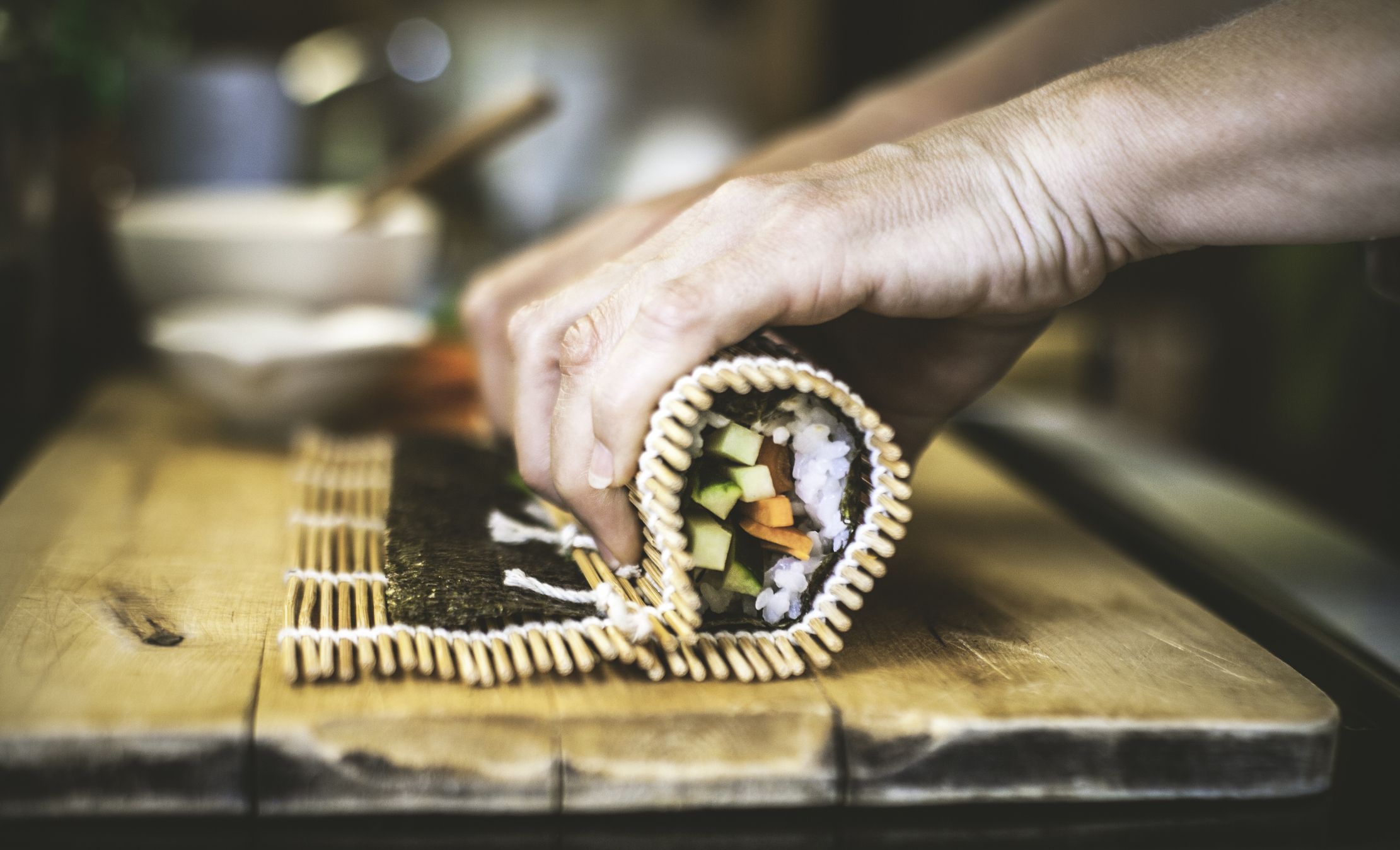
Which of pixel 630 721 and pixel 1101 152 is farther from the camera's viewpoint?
pixel 1101 152

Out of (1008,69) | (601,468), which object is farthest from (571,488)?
(1008,69)

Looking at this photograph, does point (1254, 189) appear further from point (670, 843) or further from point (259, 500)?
point (259, 500)

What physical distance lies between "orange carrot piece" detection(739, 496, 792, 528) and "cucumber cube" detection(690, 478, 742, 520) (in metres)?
0.02

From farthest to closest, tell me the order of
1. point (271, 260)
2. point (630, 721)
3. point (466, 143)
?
point (466, 143)
point (271, 260)
point (630, 721)

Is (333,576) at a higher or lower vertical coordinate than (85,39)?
lower

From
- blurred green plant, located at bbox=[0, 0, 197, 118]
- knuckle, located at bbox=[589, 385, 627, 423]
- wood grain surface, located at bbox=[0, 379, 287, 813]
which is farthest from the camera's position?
blurred green plant, located at bbox=[0, 0, 197, 118]

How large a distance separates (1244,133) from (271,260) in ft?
4.38

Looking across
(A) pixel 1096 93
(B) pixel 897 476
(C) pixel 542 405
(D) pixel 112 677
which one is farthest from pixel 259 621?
(A) pixel 1096 93

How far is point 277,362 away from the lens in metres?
1.33

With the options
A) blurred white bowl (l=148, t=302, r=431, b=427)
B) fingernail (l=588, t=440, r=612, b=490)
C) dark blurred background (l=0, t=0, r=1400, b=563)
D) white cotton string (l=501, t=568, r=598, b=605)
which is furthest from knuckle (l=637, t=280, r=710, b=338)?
dark blurred background (l=0, t=0, r=1400, b=563)

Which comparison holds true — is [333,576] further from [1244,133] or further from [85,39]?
[85,39]

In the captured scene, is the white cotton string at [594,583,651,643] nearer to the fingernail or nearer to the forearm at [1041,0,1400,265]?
the fingernail

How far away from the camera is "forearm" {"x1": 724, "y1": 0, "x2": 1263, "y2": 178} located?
1.22 m

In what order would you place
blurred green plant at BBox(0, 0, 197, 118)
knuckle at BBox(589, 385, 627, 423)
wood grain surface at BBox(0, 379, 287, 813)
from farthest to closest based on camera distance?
blurred green plant at BBox(0, 0, 197, 118) → knuckle at BBox(589, 385, 627, 423) → wood grain surface at BBox(0, 379, 287, 813)
